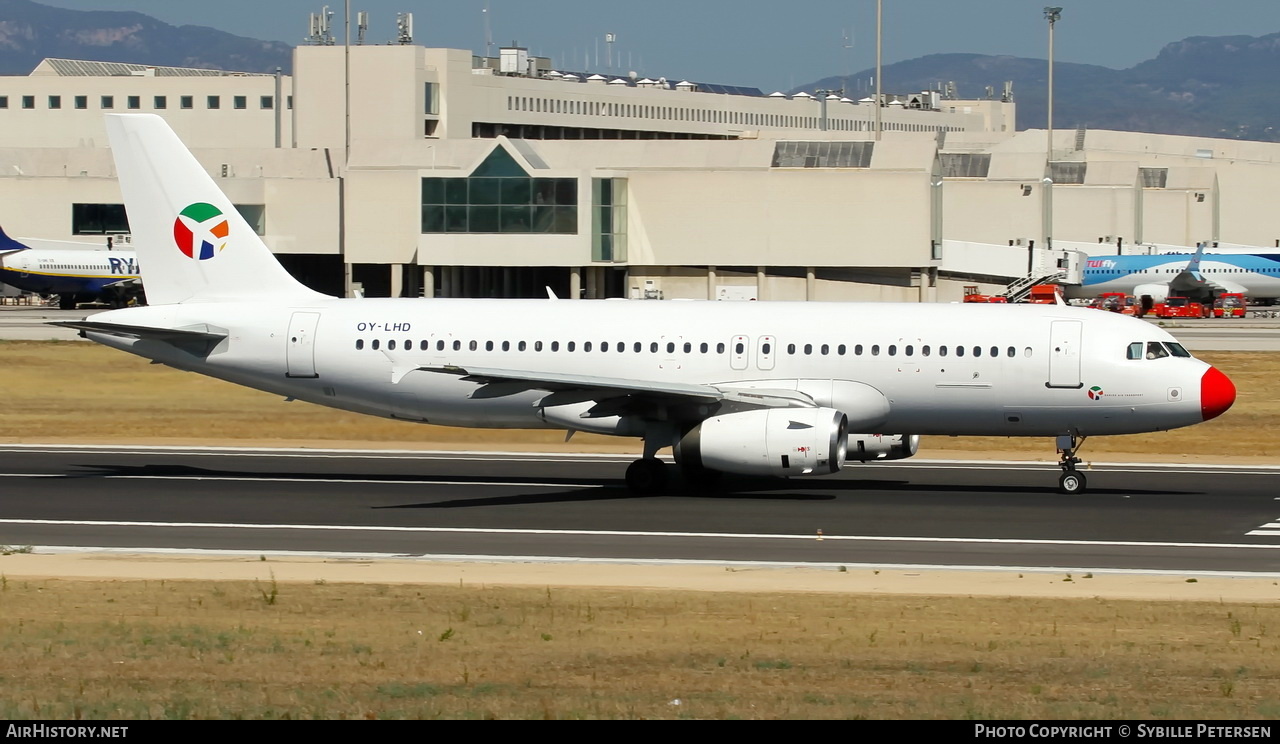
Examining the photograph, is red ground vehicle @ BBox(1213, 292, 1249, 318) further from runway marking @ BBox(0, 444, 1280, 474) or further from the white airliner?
the white airliner

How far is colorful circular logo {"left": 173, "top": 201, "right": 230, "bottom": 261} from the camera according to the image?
35.5 meters

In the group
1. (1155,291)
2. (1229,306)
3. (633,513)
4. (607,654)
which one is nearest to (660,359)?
(633,513)

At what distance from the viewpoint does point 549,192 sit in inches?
3499

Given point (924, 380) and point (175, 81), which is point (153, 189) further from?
point (175, 81)

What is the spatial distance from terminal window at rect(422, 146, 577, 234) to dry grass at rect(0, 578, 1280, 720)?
6795 centimetres

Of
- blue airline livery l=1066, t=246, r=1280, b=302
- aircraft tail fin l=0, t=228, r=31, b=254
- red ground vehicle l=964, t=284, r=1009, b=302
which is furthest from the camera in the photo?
blue airline livery l=1066, t=246, r=1280, b=302

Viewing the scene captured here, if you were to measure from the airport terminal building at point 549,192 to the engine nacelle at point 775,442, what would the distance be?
57786 millimetres

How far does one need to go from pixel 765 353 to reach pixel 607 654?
16.2 meters

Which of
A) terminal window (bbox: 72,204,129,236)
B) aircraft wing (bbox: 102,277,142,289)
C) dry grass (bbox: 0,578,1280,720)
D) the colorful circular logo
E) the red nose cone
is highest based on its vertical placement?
terminal window (bbox: 72,204,129,236)

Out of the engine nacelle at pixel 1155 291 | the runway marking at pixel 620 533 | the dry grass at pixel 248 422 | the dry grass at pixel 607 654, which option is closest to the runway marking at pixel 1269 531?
the runway marking at pixel 620 533

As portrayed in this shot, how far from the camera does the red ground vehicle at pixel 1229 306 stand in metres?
104

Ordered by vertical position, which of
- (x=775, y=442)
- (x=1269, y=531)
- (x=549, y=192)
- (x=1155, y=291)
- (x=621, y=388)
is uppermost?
(x=549, y=192)

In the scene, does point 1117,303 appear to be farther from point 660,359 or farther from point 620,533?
point 620,533

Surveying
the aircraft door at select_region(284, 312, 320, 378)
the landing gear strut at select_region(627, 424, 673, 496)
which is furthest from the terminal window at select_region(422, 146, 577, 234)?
the landing gear strut at select_region(627, 424, 673, 496)
